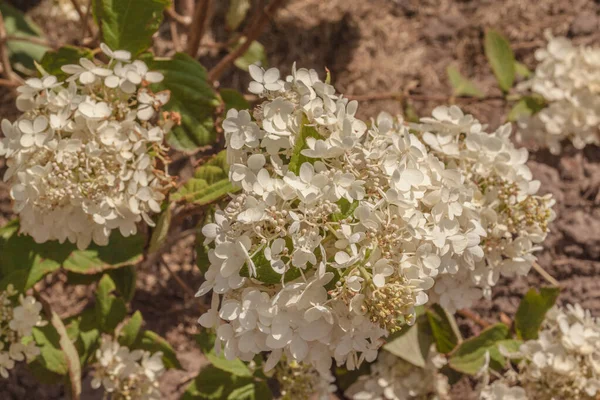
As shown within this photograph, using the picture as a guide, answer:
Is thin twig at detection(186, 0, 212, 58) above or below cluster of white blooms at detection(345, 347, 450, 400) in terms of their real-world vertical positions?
above

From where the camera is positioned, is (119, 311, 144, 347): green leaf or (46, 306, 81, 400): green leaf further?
(119, 311, 144, 347): green leaf

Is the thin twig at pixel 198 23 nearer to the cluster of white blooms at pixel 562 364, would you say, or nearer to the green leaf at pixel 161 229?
the green leaf at pixel 161 229

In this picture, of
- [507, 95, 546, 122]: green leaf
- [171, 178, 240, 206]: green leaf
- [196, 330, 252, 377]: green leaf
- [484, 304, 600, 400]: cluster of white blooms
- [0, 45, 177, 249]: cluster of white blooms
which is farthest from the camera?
[507, 95, 546, 122]: green leaf

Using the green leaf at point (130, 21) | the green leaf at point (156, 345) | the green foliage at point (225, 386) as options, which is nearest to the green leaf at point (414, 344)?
the green foliage at point (225, 386)

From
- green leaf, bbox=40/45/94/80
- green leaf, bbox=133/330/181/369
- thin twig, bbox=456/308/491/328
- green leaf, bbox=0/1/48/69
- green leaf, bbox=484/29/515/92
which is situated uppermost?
green leaf, bbox=40/45/94/80

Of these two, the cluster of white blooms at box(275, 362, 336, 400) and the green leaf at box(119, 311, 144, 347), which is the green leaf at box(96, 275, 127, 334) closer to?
the green leaf at box(119, 311, 144, 347)

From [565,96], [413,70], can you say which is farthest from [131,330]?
[565,96]

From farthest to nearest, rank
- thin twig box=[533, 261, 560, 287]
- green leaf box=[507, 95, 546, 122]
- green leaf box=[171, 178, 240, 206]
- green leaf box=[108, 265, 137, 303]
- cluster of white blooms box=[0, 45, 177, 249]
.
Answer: green leaf box=[507, 95, 546, 122], thin twig box=[533, 261, 560, 287], green leaf box=[108, 265, 137, 303], green leaf box=[171, 178, 240, 206], cluster of white blooms box=[0, 45, 177, 249]

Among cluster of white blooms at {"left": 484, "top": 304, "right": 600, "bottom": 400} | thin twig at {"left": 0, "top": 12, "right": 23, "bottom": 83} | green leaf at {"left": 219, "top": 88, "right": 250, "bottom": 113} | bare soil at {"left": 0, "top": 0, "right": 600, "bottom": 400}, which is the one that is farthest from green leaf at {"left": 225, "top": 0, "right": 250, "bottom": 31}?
cluster of white blooms at {"left": 484, "top": 304, "right": 600, "bottom": 400}
